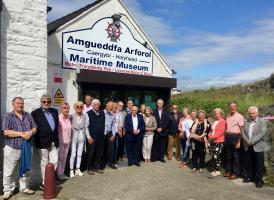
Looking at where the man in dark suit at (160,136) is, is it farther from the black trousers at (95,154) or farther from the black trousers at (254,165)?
the black trousers at (254,165)

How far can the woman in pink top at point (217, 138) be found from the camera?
8.99 m

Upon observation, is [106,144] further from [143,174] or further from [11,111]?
[11,111]

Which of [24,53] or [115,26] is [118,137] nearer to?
[24,53]

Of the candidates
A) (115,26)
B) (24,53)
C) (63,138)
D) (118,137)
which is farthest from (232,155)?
(115,26)

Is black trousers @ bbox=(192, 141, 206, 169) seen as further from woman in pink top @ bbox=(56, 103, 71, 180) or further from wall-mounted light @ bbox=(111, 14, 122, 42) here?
wall-mounted light @ bbox=(111, 14, 122, 42)

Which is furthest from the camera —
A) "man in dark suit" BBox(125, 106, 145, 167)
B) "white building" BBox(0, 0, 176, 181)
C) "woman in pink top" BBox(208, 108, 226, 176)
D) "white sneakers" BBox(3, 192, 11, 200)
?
"man in dark suit" BBox(125, 106, 145, 167)

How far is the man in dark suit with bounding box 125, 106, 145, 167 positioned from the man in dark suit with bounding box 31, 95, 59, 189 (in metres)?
2.69

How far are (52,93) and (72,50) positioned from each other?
1.52 metres

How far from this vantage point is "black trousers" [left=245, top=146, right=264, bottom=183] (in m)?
8.13

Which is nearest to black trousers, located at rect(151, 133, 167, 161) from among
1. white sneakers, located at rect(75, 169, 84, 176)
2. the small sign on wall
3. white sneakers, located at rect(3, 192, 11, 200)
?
white sneakers, located at rect(75, 169, 84, 176)

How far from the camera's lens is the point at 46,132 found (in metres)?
7.20

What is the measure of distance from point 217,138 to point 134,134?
7.15ft

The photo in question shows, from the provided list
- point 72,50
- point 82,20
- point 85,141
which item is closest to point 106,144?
point 85,141

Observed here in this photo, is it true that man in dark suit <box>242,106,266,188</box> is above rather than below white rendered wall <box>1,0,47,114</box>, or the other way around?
below
